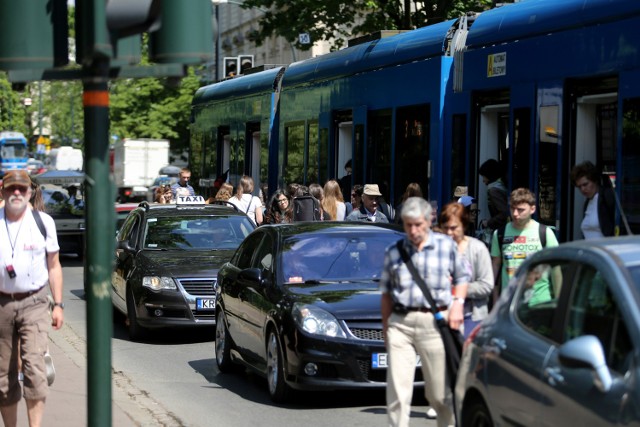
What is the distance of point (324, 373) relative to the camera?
10039 millimetres

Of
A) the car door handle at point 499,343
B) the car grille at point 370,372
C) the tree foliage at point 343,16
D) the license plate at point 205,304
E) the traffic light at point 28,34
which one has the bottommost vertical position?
the license plate at point 205,304

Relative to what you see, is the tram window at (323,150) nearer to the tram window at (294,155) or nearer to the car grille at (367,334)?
the tram window at (294,155)

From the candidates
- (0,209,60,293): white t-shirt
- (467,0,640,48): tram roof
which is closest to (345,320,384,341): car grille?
(0,209,60,293): white t-shirt

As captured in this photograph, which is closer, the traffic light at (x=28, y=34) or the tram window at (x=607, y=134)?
the traffic light at (x=28, y=34)

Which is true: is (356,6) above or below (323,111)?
above

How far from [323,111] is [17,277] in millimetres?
12762

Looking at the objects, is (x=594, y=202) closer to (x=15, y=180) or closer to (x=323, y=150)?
(x=15, y=180)

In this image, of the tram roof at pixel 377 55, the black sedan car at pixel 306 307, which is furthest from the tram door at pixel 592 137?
the tram roof at pixel 377 55

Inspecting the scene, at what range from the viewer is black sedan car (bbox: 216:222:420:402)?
1001cm

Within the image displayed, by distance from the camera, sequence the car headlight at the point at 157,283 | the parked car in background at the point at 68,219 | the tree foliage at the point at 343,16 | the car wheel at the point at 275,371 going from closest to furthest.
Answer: the car wheel at the point at 275,371 → the car headlight at the point at 157,283 → the tree foliage at the point at 343,16 → the parked car in background at the point at 68,219

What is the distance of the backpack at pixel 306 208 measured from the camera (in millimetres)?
16891

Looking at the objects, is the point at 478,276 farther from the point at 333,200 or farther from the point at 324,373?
the point at 333,200

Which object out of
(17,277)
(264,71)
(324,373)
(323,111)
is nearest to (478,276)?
(324,373)

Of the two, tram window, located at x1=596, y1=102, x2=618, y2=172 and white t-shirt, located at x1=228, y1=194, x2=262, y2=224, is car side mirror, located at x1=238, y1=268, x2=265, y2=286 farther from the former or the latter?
white t-shirt, located at x1=228, y1=194, x2=262, y2=224
